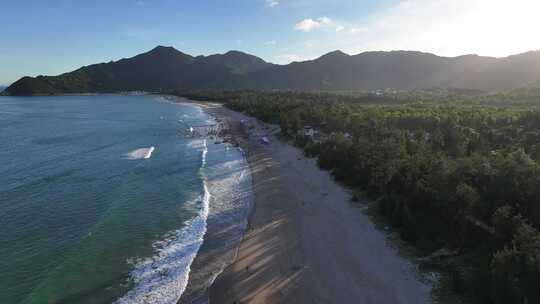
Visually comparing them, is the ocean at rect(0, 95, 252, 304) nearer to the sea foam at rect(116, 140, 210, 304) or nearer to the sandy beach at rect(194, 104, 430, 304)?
the sea foam at rect(116, 140, 210, 304)

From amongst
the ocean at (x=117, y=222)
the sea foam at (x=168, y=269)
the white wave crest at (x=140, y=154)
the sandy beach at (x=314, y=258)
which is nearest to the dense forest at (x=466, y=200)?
the sandy beach at (x=314, y=258)

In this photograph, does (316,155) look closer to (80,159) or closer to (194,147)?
(194,147)

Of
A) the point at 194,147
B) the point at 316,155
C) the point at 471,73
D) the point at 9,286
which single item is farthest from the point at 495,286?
the point at 471,73

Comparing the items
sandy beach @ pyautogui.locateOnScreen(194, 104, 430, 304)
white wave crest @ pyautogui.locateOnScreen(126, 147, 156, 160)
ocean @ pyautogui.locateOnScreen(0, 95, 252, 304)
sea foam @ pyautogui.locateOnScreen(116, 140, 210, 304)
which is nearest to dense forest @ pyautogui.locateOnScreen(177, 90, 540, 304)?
sandy beach @ pyautogui.locateOnScreen(194, 104, 430, 304)

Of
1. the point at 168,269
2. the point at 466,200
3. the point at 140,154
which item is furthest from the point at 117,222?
the point at 140,154

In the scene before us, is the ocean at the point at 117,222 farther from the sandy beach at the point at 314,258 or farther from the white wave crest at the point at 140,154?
the sandy beach at the point at 314,258

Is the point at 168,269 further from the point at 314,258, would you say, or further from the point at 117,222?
the point at 117,222
